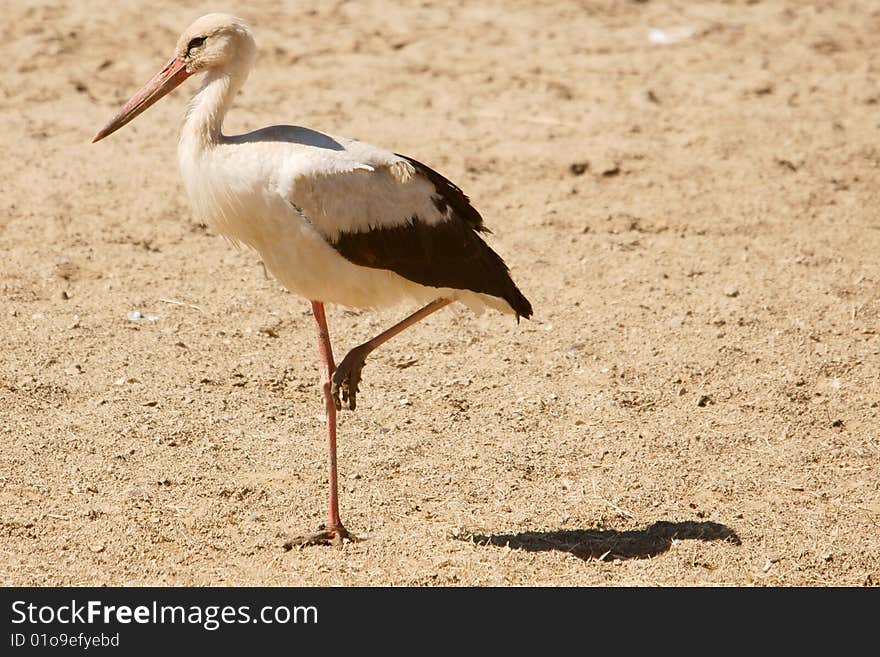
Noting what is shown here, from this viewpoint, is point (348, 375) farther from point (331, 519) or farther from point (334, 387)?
point (331, 519)

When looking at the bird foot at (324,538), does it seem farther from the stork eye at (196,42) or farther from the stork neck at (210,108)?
the stork eye at (196,42)

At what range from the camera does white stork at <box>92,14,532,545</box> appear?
200 inches

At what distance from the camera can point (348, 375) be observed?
211 inches

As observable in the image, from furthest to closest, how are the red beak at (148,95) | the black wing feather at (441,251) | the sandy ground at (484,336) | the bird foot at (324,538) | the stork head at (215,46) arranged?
the red beak at (148,95), the stork head at (215,46), the black wing feather at (441,251), the sandy ground at (484,336), the bird foot at (324,538)

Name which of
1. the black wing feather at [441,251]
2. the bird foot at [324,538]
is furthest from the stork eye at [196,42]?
the bird foot at [324,538]

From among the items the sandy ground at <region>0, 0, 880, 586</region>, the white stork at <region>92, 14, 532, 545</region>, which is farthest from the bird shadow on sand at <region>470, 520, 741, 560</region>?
the white stork at <region>92, 14, 532, 545</region>

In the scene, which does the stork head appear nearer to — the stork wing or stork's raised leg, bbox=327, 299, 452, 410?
the stork wing

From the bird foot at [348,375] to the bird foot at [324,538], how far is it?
506mm

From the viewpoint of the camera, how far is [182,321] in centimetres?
689

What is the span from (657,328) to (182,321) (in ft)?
8.35

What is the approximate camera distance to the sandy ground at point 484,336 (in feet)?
17.0

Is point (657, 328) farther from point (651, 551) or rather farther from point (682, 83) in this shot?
point (682, 83)

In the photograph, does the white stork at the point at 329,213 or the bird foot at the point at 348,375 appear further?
the bird foot at the point at 348,375

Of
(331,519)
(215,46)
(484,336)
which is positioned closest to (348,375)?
(331,519)
